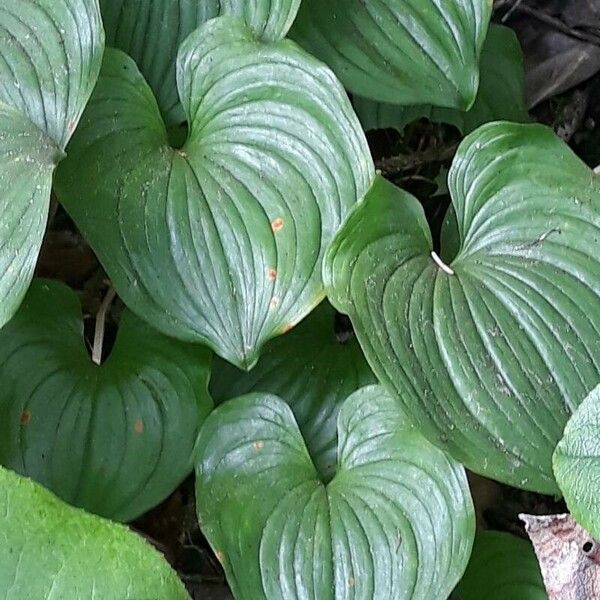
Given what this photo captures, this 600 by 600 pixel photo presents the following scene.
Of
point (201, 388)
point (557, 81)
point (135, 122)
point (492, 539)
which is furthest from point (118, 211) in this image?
point (557, 81)

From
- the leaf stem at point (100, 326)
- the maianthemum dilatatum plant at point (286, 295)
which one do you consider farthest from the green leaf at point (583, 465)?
the leaf stem at point (100, 326)

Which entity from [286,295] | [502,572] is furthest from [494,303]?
[502,572]

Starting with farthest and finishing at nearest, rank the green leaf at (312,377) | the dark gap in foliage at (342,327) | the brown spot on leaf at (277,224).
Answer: the dark gap in foliage at (342,327)
the green leaf at (312,377)
the brown spot on leaf at (277,224)

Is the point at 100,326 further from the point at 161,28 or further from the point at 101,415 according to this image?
the point at 161,28

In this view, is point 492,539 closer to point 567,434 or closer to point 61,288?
Result: point 567,434

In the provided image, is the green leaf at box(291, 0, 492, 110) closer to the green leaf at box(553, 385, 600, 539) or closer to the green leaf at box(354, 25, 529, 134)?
the green leaf at box(354, 25, 529, 134)

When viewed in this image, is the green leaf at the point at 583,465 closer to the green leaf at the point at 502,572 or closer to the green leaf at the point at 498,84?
the green leaf at the point at 502,572
